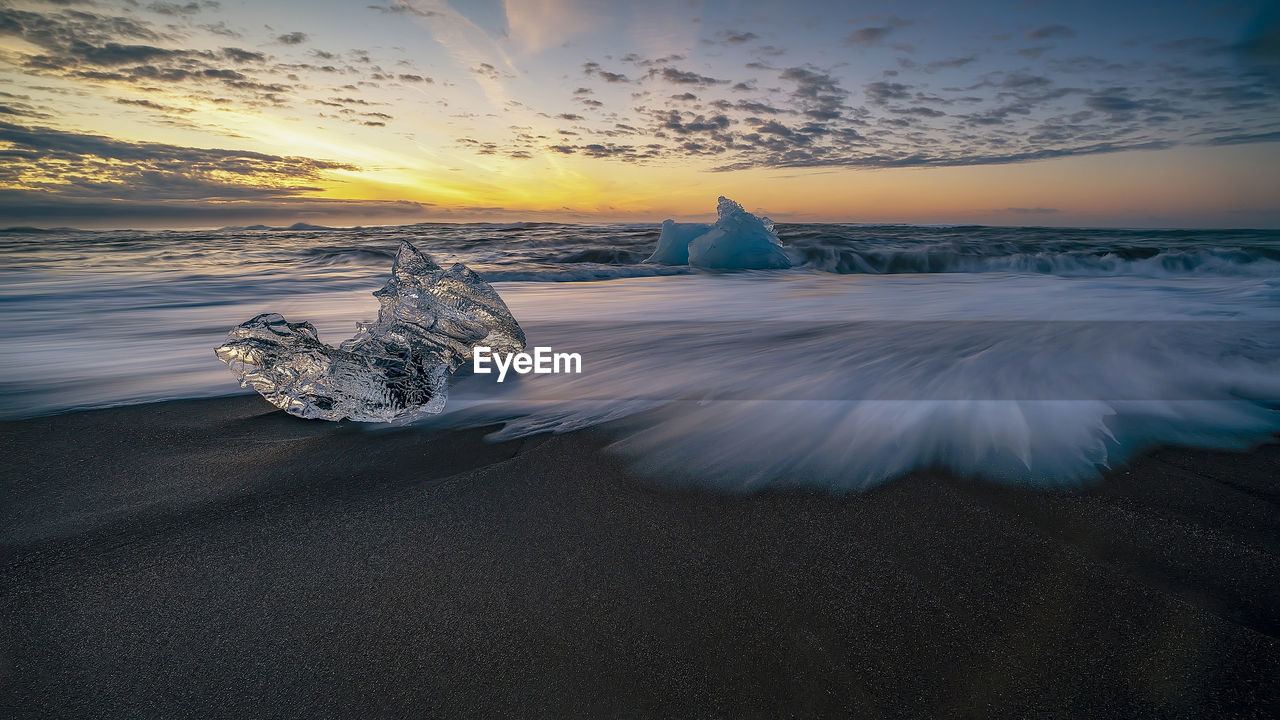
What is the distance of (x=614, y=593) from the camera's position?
1256mm

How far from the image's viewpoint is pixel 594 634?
113cm

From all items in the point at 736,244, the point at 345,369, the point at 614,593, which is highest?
the point at 736,244

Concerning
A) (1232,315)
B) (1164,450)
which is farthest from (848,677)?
(1232,315)

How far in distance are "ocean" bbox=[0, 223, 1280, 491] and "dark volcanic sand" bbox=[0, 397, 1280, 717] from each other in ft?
0.95

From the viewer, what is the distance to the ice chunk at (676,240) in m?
12.5

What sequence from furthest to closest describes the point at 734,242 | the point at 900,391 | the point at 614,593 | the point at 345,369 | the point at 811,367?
the point at 734,242, the point at 811,367, the point at 900,391, the point at 345,369, the point at 614,593

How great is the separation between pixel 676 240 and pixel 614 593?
11.8 meters

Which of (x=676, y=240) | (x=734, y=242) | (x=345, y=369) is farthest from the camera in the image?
(x=676, y=240)

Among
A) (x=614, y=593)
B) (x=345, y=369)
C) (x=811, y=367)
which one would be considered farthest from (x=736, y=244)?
(x=614, y=593)

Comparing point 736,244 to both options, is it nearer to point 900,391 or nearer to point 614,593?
point 900,391

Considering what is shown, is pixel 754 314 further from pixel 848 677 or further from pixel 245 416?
pixel 848 677

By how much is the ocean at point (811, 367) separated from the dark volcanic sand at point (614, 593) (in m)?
0.29

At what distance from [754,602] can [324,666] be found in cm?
85

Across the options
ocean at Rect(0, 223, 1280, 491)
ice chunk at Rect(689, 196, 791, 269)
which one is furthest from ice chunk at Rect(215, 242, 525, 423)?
ice chunk at Rect(689, 196, 791, 269)
